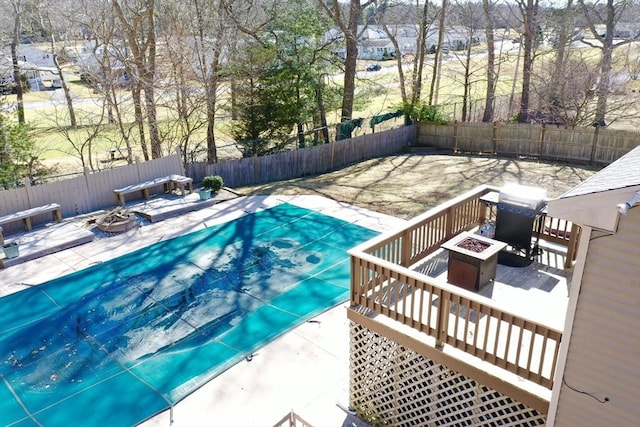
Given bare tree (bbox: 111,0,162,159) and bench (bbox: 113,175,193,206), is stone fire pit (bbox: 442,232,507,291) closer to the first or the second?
bench (bbox: 113,175,193,206)

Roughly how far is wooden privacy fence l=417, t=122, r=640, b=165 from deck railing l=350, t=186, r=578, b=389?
10.6 meters

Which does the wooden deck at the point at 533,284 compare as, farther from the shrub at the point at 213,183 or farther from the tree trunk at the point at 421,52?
the tree trunk at the point at 421,52

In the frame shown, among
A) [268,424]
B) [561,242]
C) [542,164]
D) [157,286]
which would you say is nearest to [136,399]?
[268,424]

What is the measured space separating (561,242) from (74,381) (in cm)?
721

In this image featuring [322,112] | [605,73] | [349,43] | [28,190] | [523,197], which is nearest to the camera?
[523,197]

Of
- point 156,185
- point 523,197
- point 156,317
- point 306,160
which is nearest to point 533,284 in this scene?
point 523,197

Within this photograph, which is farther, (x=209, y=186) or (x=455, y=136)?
(x=455, y=136)

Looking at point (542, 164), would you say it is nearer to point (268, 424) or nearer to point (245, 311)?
point (245, 311)

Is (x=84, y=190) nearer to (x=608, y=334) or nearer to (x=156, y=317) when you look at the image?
(x=156, y=317)

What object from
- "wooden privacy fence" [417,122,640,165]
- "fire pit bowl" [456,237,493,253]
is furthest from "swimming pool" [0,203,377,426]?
"wooden privacy fence" [417,122,640,165]

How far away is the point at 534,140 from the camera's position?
58.1 feet

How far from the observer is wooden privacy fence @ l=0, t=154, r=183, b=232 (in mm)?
→ 11469

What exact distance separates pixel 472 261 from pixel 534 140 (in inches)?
531

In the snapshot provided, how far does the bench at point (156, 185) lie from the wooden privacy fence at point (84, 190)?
0.72ft
